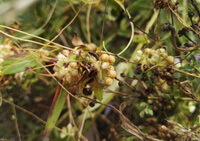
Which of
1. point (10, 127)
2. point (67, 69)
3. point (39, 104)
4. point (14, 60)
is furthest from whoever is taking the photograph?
point (39, 104)

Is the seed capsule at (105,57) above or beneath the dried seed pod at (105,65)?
above

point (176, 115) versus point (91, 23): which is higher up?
point (91, 23)

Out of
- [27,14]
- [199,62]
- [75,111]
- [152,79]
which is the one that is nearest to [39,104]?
[75,111]

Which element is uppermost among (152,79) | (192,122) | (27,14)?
(27,14)

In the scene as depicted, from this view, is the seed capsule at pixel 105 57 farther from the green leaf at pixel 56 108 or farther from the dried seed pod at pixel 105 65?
the green leaf at pixel 56 108

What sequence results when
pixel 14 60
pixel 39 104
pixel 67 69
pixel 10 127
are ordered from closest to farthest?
pixel 67 69 < pixel 14 60 < pixel 10 127 < pixel 39 104

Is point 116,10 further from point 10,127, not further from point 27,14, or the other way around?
point 10,127

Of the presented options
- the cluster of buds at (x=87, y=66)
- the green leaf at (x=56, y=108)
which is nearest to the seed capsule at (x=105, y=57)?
the cluster of buds at (x=87, y=66)

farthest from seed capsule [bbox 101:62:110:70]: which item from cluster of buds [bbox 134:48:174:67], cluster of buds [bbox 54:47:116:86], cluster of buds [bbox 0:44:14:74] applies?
cluster of buds [bbox 0:44:14:74]
